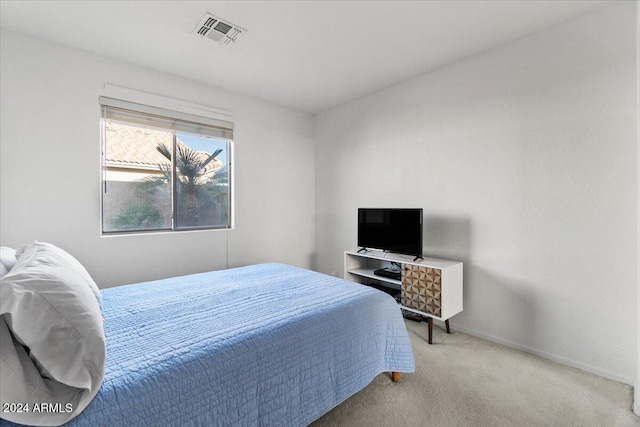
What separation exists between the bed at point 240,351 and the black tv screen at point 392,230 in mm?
1013

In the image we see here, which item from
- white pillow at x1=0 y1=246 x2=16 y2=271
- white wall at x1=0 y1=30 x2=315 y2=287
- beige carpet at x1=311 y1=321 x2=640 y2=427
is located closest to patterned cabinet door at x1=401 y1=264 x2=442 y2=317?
beige carpet at x1=311 y1=321 x2=640 y2=427

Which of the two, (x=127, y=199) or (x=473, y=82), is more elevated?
(x=473, y=82)

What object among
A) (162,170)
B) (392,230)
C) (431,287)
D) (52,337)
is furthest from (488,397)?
(162,170)

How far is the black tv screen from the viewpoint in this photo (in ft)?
9.32

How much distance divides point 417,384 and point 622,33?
274cm

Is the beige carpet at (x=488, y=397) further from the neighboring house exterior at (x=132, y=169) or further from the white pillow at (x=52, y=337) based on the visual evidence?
the neighboring house exterior at (x=132, y=169)

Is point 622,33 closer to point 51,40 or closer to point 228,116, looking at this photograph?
point 228,116

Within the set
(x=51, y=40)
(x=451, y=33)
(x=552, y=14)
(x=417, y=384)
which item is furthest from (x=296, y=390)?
(x=51, y=40)

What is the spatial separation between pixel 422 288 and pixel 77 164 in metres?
3.21

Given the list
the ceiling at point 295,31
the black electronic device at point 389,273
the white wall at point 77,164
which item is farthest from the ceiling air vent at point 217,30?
the black electronic device at point 389,273

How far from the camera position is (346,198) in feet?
13.0

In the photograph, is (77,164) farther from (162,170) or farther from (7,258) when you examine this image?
(7,258)

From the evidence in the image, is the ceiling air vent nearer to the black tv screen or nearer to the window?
the window

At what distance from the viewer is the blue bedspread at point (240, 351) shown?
42.4 inches
